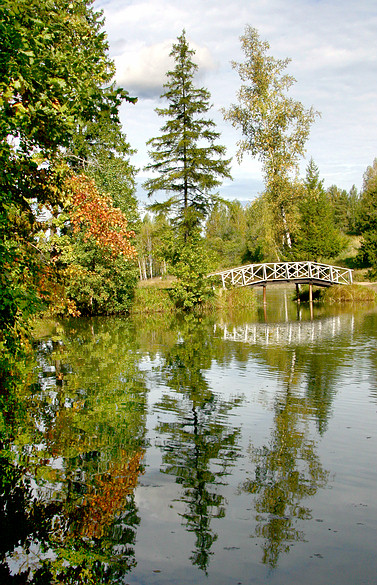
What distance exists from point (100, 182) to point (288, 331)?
13.5m

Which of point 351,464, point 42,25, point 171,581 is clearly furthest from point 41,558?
point 42,25

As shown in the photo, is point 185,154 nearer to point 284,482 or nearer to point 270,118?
point 270,118

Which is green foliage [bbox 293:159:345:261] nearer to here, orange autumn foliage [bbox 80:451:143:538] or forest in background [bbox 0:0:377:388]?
forest in background [bbox 0:0:377:388]

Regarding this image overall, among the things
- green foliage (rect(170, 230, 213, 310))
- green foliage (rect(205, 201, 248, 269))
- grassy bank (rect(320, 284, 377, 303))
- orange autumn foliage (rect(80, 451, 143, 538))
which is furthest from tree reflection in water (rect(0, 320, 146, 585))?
green foliage (rect(205, 201, 248, 269))

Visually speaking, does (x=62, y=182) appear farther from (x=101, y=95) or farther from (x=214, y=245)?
(x=214, y=245)

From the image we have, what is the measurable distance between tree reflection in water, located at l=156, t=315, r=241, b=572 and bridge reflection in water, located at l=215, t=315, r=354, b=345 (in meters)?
6.46

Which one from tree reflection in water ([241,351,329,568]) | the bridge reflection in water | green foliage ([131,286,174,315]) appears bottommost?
tree reflection in water ([241,351,329,568])

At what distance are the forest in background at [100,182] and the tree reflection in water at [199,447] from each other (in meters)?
2.64

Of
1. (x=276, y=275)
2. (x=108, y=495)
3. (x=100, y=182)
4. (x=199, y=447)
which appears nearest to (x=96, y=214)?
(x=199, y=447)

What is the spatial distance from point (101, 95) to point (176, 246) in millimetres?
24819

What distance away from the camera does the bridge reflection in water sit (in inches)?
751

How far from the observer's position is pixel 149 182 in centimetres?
3547

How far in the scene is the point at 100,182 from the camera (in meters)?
28.7

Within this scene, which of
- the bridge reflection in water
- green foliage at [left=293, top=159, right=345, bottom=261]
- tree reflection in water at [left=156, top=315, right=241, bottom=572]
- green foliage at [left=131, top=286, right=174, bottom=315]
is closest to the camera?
tree reflection in water at [left=156, top=315, right=241, bottom=572]
